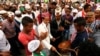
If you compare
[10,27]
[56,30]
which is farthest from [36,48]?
[10,27]

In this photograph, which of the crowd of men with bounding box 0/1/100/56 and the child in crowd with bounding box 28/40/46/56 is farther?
the child in crowd with bounding box 28/40/46/56

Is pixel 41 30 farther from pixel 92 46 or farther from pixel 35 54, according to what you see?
pixel 92 46

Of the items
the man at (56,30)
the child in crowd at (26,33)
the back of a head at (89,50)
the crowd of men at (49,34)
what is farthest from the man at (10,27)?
the back of a head at (89,50)

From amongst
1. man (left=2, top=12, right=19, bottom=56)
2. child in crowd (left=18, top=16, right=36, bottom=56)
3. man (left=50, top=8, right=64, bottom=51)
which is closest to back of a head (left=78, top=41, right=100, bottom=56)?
child in crowd (left=18, top=16, right=36, bottom=56)

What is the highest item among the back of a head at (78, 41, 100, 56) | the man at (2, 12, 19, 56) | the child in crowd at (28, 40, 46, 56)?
the back of a head at (78, 41, 100, 56)

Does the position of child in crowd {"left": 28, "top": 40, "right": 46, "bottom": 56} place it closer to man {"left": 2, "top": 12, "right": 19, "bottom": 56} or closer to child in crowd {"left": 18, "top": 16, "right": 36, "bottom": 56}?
child in crowd {"left": 18, "top": 16, "right": 36, "bottom": 56}

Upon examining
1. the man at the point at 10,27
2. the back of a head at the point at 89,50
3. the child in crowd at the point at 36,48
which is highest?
the back of a head at the point at 89,50

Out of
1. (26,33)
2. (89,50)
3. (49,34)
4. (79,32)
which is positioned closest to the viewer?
(89,50)

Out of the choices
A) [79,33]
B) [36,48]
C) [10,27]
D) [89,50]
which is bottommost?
[10,27]

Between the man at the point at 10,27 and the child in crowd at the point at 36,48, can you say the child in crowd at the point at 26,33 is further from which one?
the man at the point at 10,27

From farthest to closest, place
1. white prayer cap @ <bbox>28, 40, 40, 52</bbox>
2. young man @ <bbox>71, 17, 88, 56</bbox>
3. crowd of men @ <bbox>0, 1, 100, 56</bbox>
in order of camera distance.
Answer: young man @ <bbox>71, 17, 88, 56</bbox> < white prayer cap @ <bbox>28, 40, 40, 52</bbox> < crowd of men @ <bbox>0, 1, 100, 56</bbox>

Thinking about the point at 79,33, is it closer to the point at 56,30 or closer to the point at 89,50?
the point at 89,50

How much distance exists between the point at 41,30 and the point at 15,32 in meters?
3.20

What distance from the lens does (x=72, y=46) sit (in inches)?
218
